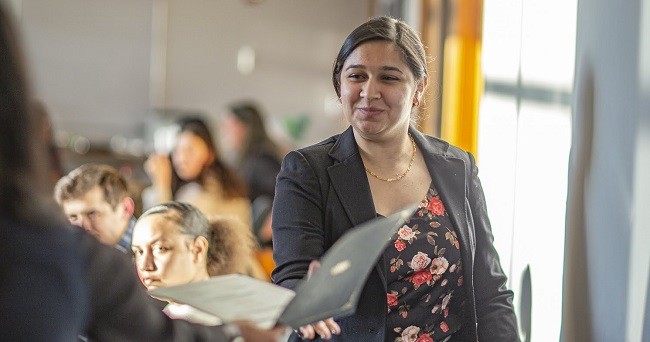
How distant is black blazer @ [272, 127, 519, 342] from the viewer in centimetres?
257

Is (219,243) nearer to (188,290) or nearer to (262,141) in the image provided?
(188,290)

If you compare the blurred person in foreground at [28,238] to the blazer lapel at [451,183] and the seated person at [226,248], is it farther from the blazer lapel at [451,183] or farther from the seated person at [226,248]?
the seated person at [226,248]

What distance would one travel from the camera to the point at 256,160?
23.9 feet

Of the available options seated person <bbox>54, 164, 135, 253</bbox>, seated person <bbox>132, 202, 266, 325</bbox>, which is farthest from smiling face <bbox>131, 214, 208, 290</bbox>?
seated person <bbox>54, 164, 135, 253</bbox>

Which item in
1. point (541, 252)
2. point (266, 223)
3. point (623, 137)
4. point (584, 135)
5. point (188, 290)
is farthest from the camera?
point (266, 223)

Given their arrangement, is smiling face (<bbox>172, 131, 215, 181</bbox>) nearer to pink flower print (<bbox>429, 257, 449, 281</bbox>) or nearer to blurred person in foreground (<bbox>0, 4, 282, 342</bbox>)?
pink flower print (<bbox>429, 257, 449, 281</bbox>)

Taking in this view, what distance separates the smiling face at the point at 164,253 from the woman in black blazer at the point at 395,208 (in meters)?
0.80

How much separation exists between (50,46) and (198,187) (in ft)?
25.1

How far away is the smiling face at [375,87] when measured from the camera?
2.68m

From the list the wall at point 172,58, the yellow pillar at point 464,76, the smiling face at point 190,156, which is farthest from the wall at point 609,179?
the wall at point 172,58

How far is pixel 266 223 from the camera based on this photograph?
6242 mm

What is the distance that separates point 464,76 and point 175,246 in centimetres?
260

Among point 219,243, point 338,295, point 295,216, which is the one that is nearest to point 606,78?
point 295,216

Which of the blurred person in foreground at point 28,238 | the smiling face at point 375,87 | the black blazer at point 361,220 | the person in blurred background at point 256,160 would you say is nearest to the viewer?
the blurred person in foreground at point 28,238
